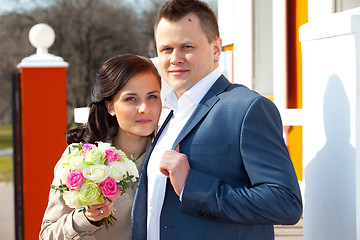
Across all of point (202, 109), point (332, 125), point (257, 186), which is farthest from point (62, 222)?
point (332, 125)

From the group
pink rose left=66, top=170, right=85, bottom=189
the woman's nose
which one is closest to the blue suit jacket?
the woman's nose

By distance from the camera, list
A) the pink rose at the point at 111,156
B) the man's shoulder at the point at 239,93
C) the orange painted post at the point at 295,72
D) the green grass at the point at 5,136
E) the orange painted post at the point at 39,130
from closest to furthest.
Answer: the man's shoulder at the point at 239,93 < the pink rose at the point at 111,156 < the orange painted post at the point at 295,72 < the orange painted post at the point at 39,130 < the green grass at the point at 5,136

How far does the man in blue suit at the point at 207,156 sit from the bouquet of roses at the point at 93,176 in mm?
110

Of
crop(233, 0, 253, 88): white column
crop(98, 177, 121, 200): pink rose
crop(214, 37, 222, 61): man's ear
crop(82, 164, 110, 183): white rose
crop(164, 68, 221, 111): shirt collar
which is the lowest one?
crop(98, 177, 121, 200): pink rose

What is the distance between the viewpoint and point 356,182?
199cm

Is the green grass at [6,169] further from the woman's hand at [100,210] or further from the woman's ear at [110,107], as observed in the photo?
the woman's hand at [100,210]

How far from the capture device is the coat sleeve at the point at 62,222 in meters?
2.48

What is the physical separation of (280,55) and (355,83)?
3747 millimetres

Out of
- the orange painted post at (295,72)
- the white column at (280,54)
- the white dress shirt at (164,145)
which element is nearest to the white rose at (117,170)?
the white dress shirt at (164,145)

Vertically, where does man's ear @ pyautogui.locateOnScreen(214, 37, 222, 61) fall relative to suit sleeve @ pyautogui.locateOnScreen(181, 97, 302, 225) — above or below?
above

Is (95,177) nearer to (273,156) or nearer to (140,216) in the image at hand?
(140,216)

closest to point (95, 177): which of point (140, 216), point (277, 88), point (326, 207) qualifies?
point (140, 216)

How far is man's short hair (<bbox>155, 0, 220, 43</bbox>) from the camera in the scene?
216 centimetres

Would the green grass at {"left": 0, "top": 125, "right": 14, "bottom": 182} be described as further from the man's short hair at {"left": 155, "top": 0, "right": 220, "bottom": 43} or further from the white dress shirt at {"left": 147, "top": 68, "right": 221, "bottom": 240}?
the man's short hair at {"left": 155, "top": 0, "right": 220, "bottom": 43}
